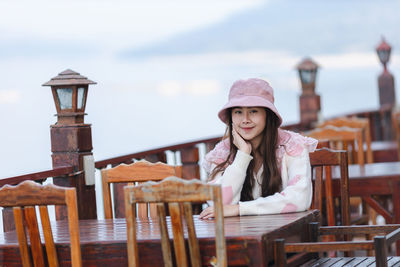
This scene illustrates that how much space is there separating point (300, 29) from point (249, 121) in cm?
2303

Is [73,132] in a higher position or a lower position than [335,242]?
higher

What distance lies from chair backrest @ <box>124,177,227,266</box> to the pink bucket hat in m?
0.82

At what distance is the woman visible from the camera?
124 inches

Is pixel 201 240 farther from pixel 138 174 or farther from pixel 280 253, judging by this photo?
pixel 138 174

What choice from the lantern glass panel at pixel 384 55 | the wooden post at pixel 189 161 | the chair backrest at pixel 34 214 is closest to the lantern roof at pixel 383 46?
the lantern glass panel at pixel 384 55

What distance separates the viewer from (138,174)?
12.3ft

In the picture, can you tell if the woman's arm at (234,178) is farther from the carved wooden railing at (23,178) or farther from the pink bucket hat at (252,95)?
the carved wooden railing at (23,178)

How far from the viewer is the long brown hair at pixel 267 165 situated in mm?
3262

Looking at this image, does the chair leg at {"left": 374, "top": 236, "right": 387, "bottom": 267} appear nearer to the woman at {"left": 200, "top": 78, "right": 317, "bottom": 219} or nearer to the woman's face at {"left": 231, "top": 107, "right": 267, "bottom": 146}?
the woman at {"left": 200, "top": 78, "right": 317, "bottom": 219}

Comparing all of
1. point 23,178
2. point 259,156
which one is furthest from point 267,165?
point 23,178

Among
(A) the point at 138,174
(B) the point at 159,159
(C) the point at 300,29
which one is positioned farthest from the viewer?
(C) the point at 300,29

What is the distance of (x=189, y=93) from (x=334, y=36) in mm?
7119

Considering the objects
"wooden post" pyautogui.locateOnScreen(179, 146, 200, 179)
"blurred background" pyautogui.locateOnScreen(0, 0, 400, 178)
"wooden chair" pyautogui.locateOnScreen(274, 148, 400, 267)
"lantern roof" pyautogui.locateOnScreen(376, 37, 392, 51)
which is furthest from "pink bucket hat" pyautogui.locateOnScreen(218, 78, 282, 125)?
"lantern roof" pyautogui.locateOnScreen(376, 37, 392, 51)

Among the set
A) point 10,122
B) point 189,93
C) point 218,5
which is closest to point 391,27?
point 218,5
